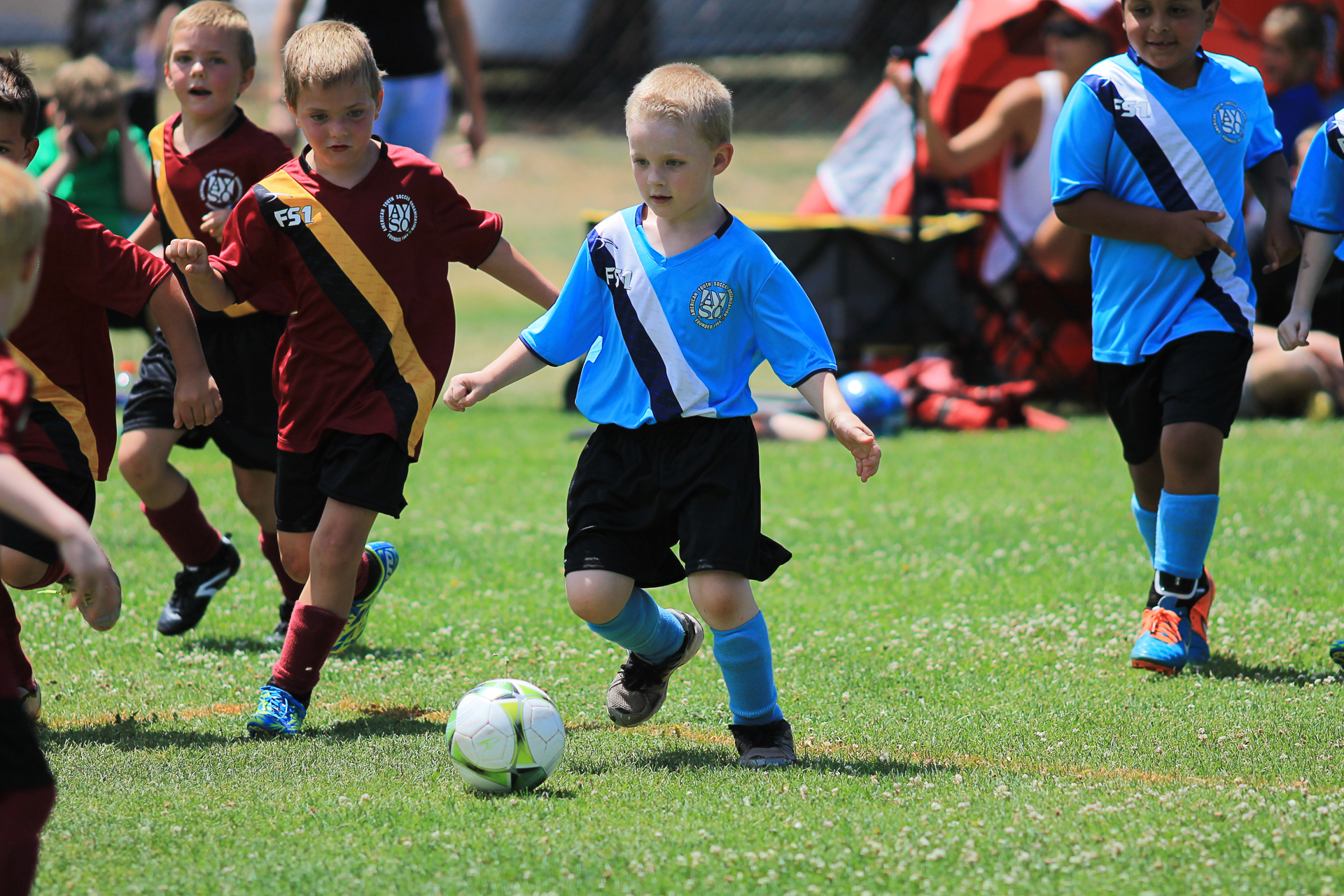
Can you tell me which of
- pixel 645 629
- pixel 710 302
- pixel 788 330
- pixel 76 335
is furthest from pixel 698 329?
pixel 76 335

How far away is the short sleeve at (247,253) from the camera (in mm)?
4098

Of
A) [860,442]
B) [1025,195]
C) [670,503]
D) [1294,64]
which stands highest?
[1294,64]

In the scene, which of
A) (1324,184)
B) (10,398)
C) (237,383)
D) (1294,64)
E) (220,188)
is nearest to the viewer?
(10,398)

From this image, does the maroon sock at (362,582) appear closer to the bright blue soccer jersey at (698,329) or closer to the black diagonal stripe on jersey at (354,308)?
the black diagonal stripe on jersey at (354,308)

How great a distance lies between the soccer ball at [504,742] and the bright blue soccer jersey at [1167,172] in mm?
2397

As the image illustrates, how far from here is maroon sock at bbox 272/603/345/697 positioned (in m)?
4.09

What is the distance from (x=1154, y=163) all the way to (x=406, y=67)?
3.92 meters

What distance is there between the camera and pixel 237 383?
16.7 ft

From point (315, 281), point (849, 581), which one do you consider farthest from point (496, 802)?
point (849, 581)

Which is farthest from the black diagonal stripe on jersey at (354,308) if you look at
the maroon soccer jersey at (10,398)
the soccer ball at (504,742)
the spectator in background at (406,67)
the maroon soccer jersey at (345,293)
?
the spectator in background at (406,67)

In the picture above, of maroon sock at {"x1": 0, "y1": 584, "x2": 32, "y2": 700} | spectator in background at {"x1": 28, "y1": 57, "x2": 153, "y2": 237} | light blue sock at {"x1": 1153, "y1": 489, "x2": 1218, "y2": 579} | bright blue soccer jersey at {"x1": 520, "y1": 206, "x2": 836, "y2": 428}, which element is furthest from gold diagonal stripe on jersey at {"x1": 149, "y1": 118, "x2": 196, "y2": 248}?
light blue sock at {"x1": 1153, "y1": 489, "x2": 1218, "y2": 579}

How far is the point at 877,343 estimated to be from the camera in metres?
10.5

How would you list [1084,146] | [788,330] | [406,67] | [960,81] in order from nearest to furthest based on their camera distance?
[788,330] → [1084,146] → [406,67] → [960,81]

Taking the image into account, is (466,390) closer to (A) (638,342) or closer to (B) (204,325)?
(A) (638,342)
